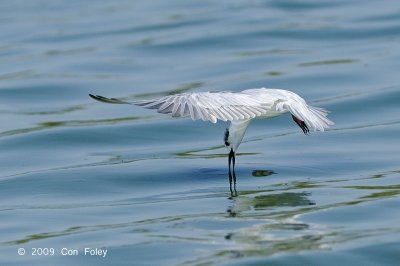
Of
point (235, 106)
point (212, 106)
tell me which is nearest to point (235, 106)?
point (235, 106)

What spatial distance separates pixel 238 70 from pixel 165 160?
460cm

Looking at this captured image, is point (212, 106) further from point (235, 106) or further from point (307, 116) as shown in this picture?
point (307, 116)

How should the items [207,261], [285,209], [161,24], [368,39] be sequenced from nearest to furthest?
[207,261], [285,209], [368,39], [161,24]

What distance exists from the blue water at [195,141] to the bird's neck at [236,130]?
1.17ft

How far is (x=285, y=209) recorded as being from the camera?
325 inches

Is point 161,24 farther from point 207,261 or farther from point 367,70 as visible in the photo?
point 207,261

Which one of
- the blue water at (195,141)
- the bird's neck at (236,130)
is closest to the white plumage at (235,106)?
the bird's neck at (236,130)

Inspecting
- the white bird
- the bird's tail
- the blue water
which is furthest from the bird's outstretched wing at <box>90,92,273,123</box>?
the blue water

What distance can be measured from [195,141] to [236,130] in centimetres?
225

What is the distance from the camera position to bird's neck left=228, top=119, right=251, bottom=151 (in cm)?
910

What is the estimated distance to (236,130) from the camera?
30.1 feet

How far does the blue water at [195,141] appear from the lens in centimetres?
755

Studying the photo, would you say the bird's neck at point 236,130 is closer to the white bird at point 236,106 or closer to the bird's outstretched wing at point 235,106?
the white bird at point 236,106

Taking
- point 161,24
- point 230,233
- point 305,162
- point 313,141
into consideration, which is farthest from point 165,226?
point 161,24
